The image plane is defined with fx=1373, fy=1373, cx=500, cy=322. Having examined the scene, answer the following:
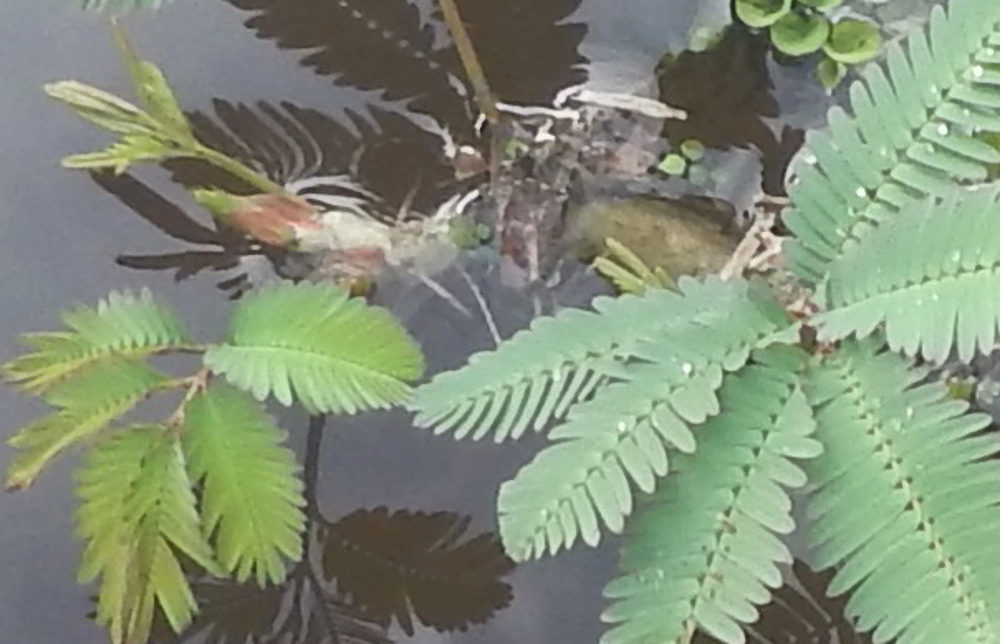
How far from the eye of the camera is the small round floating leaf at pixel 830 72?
1.11 meters

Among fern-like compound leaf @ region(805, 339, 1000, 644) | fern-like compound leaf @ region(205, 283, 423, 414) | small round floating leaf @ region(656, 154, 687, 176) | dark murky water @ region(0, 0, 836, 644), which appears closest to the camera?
fern-like compound leaf @ region(805, 339, 1000, 644)

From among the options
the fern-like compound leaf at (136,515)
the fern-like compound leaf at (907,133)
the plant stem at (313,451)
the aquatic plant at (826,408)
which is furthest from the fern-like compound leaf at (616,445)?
the plant stem at (313,451)

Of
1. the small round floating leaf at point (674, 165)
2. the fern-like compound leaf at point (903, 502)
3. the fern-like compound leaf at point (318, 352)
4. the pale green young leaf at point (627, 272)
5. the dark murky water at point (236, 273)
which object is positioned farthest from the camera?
the small round floating leaf at point (674, 165)

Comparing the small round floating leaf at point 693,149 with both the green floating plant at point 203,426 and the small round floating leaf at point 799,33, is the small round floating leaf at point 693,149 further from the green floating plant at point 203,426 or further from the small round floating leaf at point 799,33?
the green floating plant at point 203,426

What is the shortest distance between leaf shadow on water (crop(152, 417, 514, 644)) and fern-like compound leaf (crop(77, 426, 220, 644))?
0.50 ft

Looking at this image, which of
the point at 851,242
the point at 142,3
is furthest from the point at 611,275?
the point at 142,3

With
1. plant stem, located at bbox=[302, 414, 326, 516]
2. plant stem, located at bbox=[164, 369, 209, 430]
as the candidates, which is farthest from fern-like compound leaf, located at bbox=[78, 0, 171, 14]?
plant stem, located at bbox=[302, 414, 326, 516]

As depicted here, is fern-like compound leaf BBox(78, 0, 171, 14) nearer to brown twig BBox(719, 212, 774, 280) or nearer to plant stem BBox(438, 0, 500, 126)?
plant stem BBox(438, 0, 500, 126)

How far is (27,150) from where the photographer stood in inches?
46.3

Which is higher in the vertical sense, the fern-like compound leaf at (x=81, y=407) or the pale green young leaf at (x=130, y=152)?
the pale green young leaf at (x=130, y=152)

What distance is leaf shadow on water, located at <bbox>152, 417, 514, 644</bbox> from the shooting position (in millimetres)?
1015

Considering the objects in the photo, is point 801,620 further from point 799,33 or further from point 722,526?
point 799,33

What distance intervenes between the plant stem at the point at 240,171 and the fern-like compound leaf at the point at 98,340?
171mm

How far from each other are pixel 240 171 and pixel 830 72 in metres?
0.48
